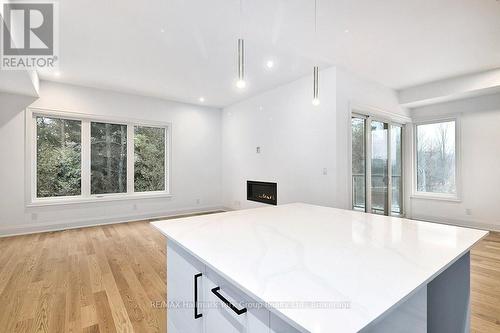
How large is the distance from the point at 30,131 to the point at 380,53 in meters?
5.68

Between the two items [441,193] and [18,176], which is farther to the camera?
[441,193]

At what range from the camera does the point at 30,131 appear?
4.18m

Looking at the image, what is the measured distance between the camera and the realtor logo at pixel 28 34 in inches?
89.5

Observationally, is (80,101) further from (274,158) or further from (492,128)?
(492,128)

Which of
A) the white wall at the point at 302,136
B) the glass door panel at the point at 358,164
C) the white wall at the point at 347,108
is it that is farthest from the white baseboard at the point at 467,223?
the white wall at the point at 347,108

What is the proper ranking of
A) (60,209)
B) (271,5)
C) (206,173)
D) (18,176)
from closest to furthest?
1. (271,5)
2. (18,176)
3. (60,209)
4. (206,173)

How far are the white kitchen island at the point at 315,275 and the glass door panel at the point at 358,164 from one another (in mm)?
2666

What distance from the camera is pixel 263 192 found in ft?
16.7

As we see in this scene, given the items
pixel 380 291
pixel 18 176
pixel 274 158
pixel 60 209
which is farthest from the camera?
pixel 274 158

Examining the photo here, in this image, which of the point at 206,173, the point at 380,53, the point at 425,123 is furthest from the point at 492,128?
the point at 206,173

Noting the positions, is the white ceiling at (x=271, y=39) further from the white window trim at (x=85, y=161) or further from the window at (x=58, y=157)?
the window at (x=58, y=157)

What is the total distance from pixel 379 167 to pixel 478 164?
5.49 ft

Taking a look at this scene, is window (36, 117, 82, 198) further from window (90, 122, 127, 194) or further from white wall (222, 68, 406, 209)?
white wall (222, 68, 406, 209)

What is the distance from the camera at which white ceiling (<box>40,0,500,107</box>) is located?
235 centimetres
